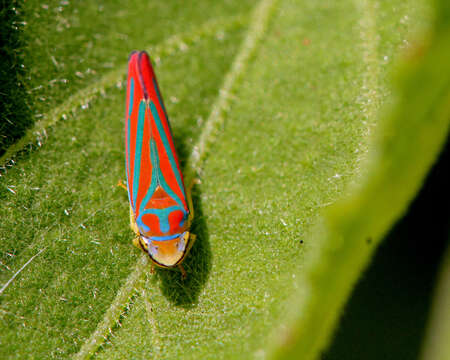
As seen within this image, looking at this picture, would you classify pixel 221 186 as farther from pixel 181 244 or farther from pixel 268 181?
pixel 181 244

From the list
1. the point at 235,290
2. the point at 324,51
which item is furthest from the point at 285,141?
the point at 235,290

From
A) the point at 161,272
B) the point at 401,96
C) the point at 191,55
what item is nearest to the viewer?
the point at 401,96

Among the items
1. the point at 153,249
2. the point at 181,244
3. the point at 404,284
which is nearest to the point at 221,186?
the point at 181,244

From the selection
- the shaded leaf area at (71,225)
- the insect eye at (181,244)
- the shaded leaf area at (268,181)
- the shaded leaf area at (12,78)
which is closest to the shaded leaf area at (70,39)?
the shaded leaf area at (12,78)

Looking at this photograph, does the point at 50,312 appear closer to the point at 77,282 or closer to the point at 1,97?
the point at 77,282

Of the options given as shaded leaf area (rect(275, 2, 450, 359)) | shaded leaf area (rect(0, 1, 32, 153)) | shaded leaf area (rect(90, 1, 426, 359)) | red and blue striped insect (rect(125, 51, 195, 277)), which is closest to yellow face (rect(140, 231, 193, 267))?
red and blue striped insect (rect(125, 51, 195, 277))
